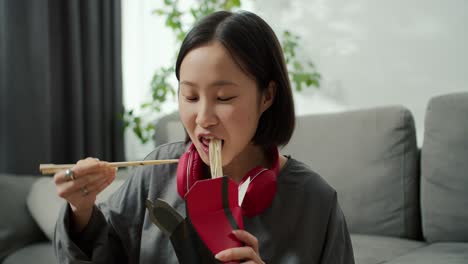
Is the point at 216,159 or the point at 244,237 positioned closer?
the point at 244,237

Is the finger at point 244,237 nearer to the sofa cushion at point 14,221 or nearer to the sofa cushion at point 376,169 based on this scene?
the sofa cushion at point 376,169

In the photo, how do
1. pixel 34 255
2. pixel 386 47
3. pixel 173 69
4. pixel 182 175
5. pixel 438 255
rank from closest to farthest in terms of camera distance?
1. pixel 182 175
2. pixel 438 255
3. pixel 34 255
4. pixel 386 47
5. pixel 173 69

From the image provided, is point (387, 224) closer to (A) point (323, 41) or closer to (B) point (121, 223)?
(B) point (121, 223)

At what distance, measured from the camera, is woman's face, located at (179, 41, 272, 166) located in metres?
0.89

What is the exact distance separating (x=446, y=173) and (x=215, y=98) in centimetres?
121

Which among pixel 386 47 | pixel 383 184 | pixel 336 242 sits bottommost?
pixel 383 184

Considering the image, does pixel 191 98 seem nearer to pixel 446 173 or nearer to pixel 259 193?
pixel 259 193

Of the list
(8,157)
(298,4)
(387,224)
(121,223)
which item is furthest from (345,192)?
(8,157)

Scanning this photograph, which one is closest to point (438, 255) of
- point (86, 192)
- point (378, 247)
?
point (378, 247)

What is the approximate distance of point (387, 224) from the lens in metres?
1.84

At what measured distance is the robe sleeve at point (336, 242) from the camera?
100 centimetres

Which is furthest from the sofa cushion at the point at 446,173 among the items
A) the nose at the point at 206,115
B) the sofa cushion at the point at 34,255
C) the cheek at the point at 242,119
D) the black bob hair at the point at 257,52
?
the sofa cushion at the point at 34,255

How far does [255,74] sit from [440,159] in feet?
3.73

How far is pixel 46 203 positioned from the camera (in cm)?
195
